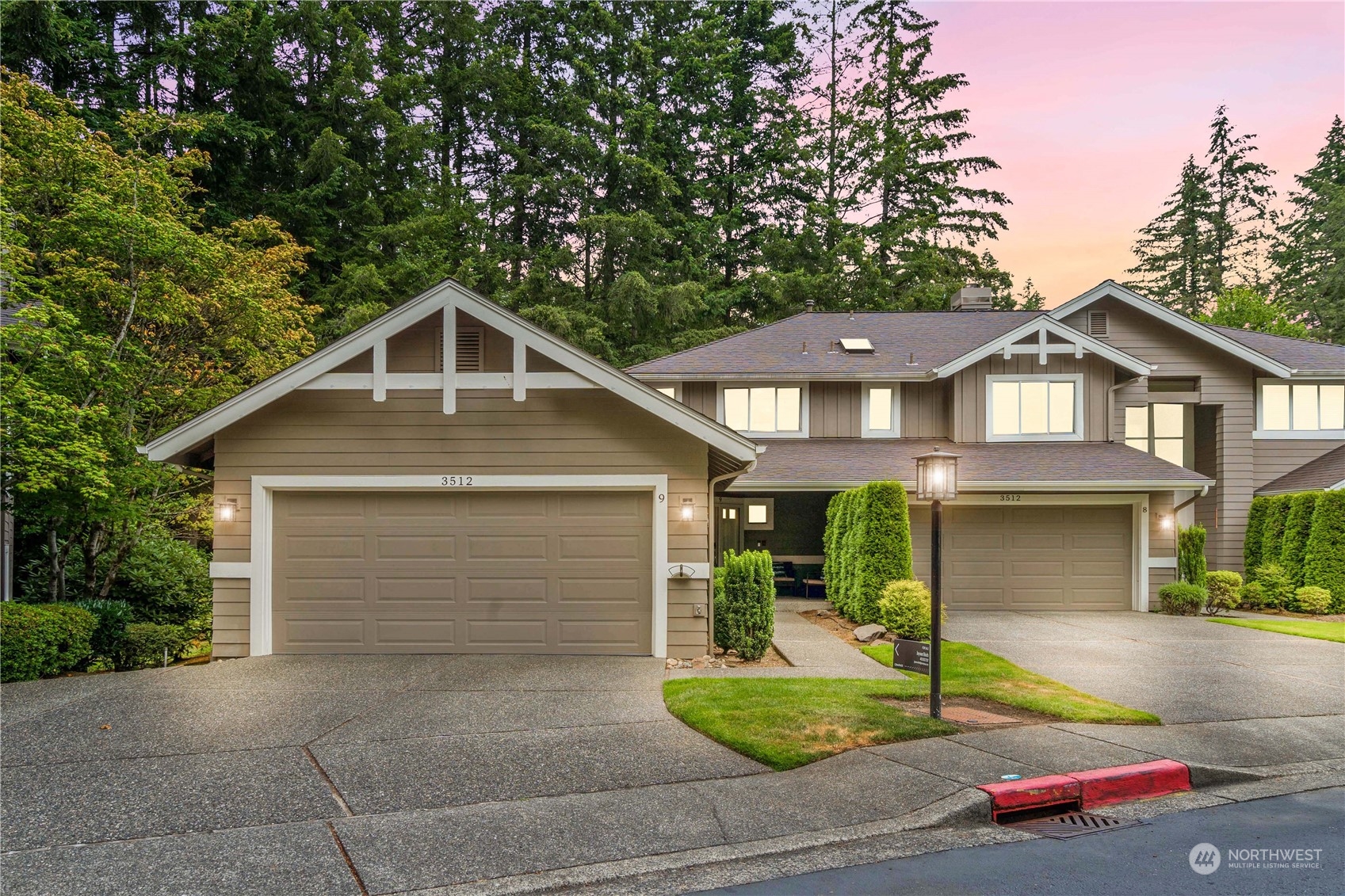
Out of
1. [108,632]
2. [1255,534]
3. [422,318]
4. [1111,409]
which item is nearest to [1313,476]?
[1255,534]

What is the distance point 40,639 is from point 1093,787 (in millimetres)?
11092

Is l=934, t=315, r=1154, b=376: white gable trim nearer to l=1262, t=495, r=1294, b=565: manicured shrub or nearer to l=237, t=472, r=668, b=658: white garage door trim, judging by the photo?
l=1262, t=495, r=1294, b=565: manicured shrub

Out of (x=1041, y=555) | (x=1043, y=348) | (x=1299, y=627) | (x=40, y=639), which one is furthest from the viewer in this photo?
(x=1043, y=348)

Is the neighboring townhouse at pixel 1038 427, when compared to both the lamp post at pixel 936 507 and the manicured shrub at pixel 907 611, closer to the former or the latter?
the manicured shrub at pixel 907 611

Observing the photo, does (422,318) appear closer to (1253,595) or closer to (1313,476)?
(1253,595)

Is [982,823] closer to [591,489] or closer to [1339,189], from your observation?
[591,489]

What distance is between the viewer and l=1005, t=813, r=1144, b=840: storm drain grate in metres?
5.20

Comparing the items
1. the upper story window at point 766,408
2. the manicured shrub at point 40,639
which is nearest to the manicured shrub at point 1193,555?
the upper story window at point 766,408

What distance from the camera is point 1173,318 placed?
19.2 meters

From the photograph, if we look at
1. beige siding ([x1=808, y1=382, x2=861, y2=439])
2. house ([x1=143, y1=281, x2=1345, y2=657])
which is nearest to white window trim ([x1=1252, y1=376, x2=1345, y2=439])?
beige siding ([x1=808, y1=382, x2=861, y2=439])

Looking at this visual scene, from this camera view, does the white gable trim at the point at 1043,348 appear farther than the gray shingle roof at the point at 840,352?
No

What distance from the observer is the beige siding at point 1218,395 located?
19.2 metres

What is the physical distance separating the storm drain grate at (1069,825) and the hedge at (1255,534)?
1624 centimetres

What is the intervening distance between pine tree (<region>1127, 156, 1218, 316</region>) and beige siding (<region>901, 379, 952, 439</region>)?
1243 inches
